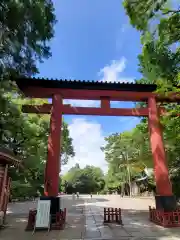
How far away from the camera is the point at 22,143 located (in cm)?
1287

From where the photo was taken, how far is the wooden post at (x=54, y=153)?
26.2 ft

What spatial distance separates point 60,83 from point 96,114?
2.31 m

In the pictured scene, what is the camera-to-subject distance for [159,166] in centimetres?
851

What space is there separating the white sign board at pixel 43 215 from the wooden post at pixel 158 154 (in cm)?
451

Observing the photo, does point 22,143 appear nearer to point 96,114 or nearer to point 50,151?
point 50,151

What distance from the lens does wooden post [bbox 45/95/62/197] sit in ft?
26.2

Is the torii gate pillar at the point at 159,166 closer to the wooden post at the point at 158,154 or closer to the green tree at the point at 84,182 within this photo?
the wooden post at the point at 158,154

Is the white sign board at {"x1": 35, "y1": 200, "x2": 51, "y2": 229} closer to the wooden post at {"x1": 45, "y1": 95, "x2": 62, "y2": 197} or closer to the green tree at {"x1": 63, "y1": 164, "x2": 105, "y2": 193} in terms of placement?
the wooden post at {"x1": 45, "y1": 95, "x2": 62, "y2": 197}

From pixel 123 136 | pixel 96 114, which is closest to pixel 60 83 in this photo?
pixel 96 114

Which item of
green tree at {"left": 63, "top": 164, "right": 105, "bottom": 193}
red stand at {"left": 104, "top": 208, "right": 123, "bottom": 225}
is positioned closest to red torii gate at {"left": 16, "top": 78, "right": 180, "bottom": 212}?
red stand at {"left": 104, "top": 208, "right": 123, "bottom": 225}

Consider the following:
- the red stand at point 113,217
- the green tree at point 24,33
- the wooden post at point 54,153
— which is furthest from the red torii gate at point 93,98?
the red stand at point 113,217

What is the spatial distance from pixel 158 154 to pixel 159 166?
52cm

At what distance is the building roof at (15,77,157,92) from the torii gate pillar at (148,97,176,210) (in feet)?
2.68

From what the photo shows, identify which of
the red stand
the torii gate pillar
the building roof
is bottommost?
the red stand
